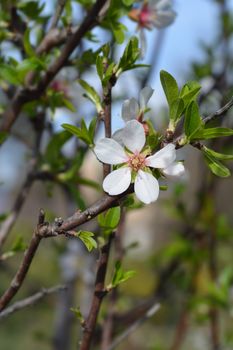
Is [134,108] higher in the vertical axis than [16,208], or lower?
higher

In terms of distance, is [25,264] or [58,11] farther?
[58,11]

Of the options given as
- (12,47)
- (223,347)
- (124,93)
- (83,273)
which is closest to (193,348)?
(83,273)

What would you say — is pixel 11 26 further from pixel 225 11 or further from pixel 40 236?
pixel 225 11

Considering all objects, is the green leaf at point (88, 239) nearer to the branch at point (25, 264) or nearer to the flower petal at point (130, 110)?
the branch at point (25, 264)

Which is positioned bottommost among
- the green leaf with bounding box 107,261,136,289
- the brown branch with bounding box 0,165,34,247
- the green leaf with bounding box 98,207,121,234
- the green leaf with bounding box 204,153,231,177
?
the brown branch with bounding box 0,165,34,247

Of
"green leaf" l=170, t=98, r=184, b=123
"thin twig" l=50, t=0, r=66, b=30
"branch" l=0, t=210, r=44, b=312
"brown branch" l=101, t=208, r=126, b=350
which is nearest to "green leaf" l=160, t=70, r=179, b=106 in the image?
"green leaf" l=170, t=98, r=184, b=123

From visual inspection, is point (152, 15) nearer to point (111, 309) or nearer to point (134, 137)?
point (134, 137)

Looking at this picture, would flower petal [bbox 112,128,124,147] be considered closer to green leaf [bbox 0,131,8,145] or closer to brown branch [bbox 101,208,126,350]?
green leaf [bbox 0,131,8,145]

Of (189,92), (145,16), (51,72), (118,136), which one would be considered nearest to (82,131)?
(118,136)
